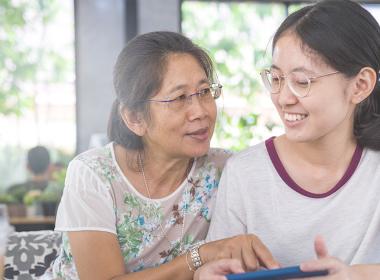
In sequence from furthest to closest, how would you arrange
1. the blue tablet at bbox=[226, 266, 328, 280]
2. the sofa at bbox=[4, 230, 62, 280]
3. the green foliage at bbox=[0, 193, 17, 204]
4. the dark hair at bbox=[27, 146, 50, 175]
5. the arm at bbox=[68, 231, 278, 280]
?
1. the dark hair at bbox=[27, 146, 50, 175]
2. the green foliage at bbox=[0, 193, 17, 204]
3. the sofa at bbox=[4, 230, 62, 280]
4. the arm at bbox=[68, 231, 278, 280]
5. the blue tablet at bbox=[226, 266, 328, 280]

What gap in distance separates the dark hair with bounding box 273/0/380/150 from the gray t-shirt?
11.6 inches

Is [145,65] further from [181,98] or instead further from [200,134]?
[200,134]

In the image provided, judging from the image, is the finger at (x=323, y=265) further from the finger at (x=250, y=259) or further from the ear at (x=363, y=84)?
the ear at (x=363, y=84)

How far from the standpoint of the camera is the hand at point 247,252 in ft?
4.89

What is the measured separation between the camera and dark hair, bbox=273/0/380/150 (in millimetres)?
1525

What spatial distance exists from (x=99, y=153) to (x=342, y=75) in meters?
0.78

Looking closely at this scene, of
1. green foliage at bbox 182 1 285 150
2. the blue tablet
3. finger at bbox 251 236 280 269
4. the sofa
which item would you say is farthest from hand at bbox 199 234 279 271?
green foliage at bbox 182 1 285 150

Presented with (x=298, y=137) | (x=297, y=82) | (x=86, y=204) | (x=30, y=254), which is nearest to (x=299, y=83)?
(x=297, y=82)

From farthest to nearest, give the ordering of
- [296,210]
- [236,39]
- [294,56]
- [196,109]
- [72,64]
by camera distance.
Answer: [236,39] → [72,64] → [196,109] → [296,210] → [294,56]

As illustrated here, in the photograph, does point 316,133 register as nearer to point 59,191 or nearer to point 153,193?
point 153,193

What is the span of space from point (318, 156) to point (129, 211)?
1.90 feet

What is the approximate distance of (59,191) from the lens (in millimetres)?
5297

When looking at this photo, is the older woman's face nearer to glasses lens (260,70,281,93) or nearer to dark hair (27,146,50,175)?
glasses lens (260,70,281,93)

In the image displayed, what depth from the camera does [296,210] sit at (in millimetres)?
1648
